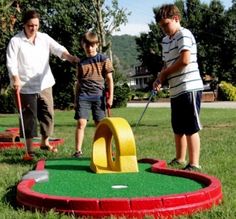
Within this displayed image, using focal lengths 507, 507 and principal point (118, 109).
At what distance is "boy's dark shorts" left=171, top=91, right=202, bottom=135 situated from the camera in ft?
17.9

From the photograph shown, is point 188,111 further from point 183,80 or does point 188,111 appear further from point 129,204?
point 129,204

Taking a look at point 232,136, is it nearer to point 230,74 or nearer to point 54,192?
point 54,192

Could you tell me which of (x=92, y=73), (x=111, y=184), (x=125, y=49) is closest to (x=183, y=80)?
(x=92, y=73)

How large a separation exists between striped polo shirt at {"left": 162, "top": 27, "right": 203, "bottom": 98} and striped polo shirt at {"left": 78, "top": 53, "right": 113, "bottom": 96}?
1323mm

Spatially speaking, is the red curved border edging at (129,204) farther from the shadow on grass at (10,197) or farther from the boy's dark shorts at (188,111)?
the boy's dark shorts at (188,111)

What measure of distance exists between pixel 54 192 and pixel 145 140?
532 cm

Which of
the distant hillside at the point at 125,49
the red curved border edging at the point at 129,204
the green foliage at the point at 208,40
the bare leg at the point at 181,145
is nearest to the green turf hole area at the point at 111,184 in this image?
A: the red curved border edging at the point at 129,204

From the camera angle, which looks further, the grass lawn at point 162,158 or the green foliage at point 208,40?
the green foliage at point 208,40

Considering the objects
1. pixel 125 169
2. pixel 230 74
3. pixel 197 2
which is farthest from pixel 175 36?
pixel 197 2

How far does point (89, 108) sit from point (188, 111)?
1.68 meters

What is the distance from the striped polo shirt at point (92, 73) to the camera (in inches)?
264

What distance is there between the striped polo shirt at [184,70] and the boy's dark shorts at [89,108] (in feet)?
4.58

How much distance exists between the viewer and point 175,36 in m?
5.57

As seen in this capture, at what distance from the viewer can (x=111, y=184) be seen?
4355mm
